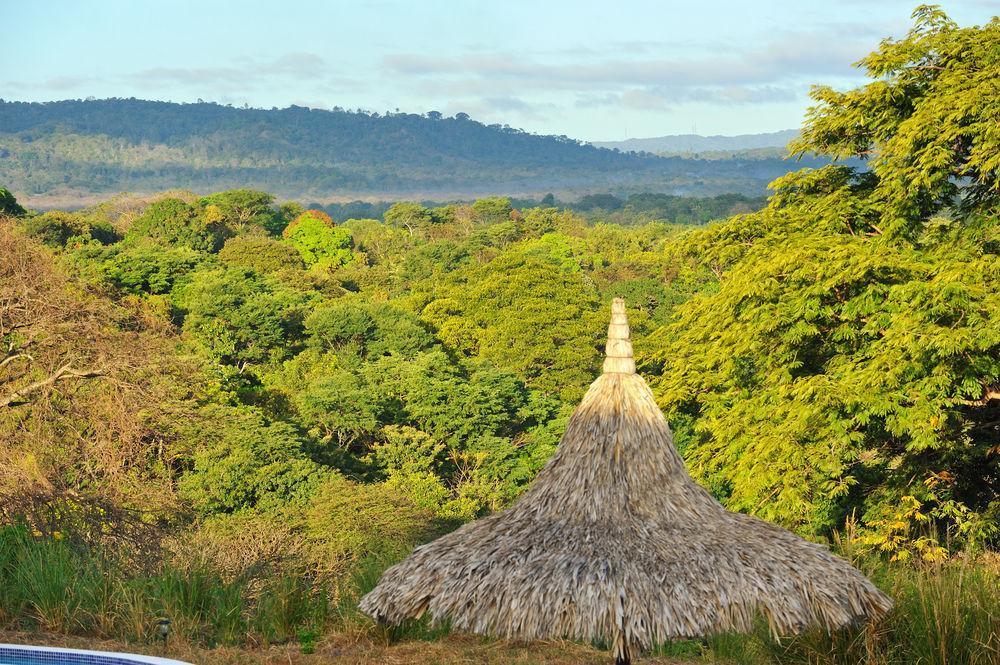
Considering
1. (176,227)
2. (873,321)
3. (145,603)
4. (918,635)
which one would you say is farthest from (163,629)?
(176,227)

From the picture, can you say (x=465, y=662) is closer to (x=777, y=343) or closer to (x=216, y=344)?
(x=777, y=343)

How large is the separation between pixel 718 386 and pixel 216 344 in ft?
69.3

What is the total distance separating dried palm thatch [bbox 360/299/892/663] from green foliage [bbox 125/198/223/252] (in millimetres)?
52755

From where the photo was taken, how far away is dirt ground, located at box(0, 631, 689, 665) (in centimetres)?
502

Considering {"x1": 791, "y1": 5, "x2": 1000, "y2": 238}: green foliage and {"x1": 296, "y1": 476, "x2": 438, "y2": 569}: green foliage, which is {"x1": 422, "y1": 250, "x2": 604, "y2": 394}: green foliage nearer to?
{"x1": 296, "y1": 476, "x2": 438, "y2": 569}: green foliage

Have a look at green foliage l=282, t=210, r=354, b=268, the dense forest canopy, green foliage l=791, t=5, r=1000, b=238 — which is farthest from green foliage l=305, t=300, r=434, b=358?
green foliage l=282, t=210, r=354, b=268

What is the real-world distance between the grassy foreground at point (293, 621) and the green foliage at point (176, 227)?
51348 millimetres

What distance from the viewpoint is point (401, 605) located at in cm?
452

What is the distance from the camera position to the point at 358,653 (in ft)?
16.8

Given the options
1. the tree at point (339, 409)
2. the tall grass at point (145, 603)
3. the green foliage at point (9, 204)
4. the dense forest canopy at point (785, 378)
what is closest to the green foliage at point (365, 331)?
the tree at point (339, 409)

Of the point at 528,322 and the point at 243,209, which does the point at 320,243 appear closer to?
the point at 243,209

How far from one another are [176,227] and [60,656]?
177 feet

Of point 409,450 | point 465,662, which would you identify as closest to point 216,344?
point 409,450

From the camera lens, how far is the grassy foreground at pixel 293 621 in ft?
15.5
